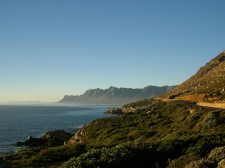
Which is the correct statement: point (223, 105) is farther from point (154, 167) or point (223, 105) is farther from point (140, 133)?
point (154, 167)

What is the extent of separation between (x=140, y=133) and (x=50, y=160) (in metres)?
20.1

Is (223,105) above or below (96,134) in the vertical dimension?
above

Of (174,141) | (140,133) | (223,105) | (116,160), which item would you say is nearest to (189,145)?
(174,141)

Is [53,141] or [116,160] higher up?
[116,160]

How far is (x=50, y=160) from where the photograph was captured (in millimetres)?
34594

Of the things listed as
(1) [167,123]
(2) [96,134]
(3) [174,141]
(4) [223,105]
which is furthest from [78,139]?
(3) [174,141]

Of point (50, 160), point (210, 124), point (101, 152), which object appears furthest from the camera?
point (210, 124)

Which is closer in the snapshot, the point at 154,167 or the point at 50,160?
the point at 154,167

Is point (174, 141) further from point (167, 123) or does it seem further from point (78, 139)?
point (78, 139)

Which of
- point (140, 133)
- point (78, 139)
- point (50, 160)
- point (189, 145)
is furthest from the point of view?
point (78, 139)

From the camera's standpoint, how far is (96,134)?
217ft

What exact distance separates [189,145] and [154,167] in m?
5.56

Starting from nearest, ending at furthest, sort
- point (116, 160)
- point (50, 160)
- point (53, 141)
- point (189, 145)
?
point (116, 160), point (189, 145), point (50, 160), point (53, 141)

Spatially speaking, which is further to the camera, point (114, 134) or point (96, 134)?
point (96, 134)
